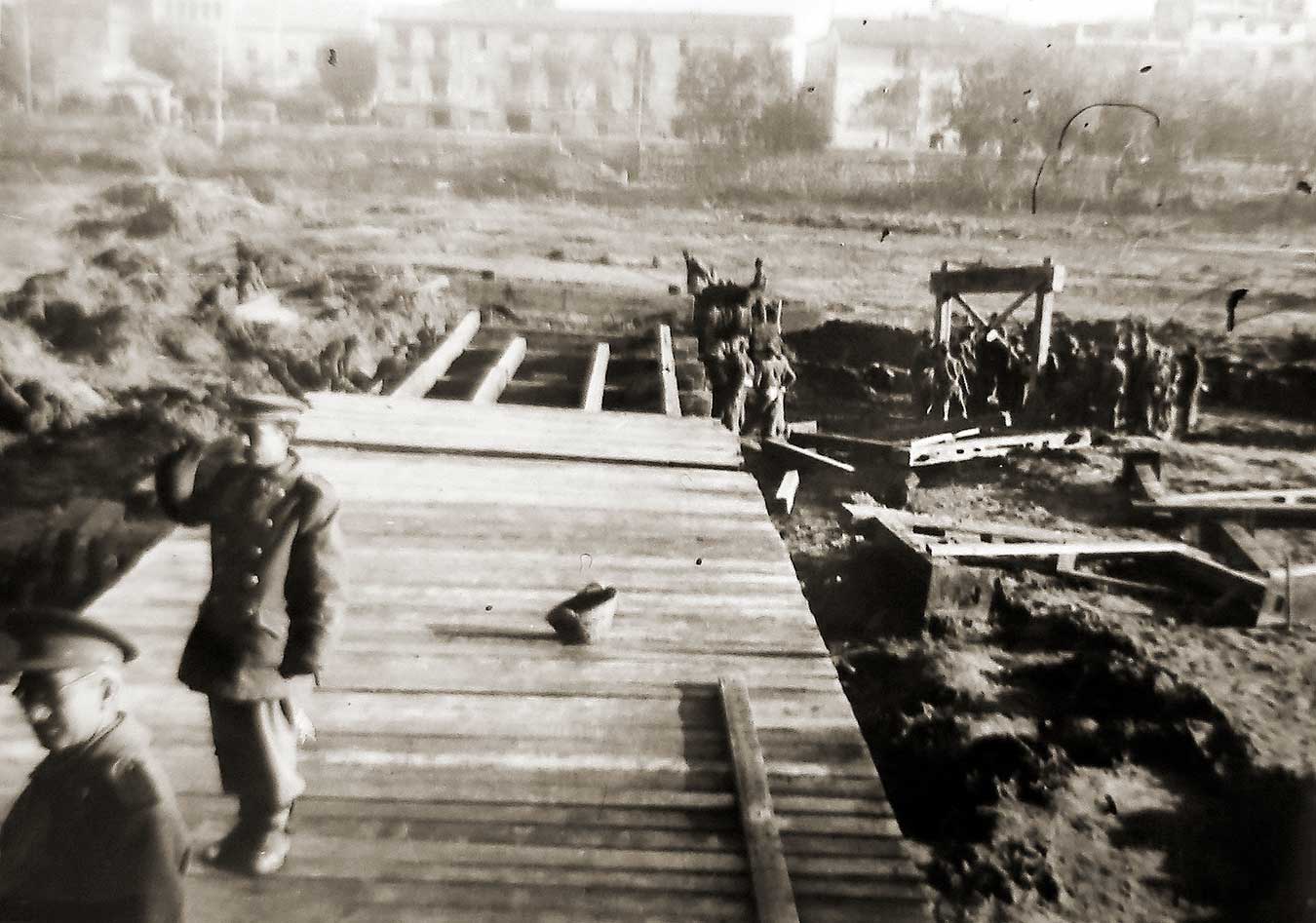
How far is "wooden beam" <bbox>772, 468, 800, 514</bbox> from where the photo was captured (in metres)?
9.28

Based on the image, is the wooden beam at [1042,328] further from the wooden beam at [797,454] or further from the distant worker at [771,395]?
the distant worker at [771,395]

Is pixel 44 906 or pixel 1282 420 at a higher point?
pixel 1282 420

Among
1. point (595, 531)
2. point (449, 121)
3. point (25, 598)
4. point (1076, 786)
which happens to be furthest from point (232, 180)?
point (1076, 786)

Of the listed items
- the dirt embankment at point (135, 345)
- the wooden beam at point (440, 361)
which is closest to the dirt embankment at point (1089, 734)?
the wooden beam at point (440, 361)

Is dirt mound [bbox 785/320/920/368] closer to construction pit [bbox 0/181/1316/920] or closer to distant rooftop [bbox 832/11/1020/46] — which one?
construction pit [bbox 0/181/1316/920]

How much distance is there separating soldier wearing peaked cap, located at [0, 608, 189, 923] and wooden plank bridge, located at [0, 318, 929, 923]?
24 cm

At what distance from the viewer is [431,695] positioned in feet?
9.36

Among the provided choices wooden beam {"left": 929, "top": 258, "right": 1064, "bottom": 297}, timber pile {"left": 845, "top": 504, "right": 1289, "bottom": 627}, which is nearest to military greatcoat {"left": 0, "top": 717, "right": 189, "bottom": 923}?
timber pile {"left": 845, "top": 504, "right": 1289, "bottom": 627}

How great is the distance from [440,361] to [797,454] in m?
4.21

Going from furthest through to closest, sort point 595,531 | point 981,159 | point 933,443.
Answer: point 933,443, point 981,159, point 595,531

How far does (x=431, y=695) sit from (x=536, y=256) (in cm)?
581

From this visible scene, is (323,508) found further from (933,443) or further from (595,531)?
(933,443)

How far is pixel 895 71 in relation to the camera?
5.85 meters

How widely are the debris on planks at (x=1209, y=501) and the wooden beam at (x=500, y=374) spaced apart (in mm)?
6078
